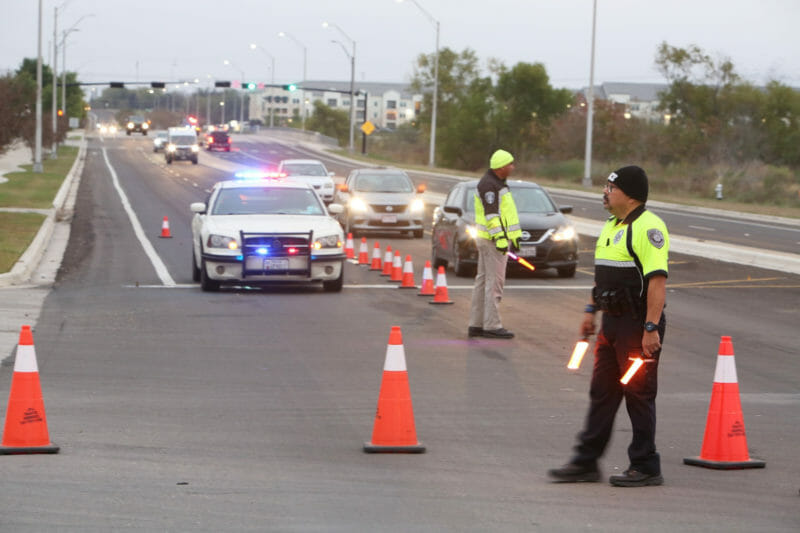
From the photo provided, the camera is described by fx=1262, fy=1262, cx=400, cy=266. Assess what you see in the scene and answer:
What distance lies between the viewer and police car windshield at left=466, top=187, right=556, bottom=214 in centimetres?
2073

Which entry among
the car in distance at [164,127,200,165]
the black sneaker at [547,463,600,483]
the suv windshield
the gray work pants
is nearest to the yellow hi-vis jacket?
the gray work pants

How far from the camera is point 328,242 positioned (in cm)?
1719

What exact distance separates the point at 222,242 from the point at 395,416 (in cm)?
960

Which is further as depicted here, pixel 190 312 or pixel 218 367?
pixel 190 312

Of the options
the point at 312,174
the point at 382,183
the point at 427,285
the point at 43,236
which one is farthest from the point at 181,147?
the point at 427,285

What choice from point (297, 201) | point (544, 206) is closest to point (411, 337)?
point (297, 201)

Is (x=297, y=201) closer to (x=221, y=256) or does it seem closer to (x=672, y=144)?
(x=221, y=256)

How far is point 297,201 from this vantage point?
18.3 m

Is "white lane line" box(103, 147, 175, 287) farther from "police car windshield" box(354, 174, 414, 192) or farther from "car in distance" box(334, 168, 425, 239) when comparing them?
"police car windshield" box(354, 174, 414, 192)

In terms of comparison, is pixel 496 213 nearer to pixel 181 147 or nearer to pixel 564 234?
pixel 564 234

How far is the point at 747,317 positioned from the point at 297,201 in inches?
261

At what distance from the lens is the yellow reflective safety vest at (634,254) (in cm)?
662

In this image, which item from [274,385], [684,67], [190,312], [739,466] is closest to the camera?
[739,466]

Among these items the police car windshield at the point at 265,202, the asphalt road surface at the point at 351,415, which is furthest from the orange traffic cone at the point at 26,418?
the police car windshield at the point at 265,202
